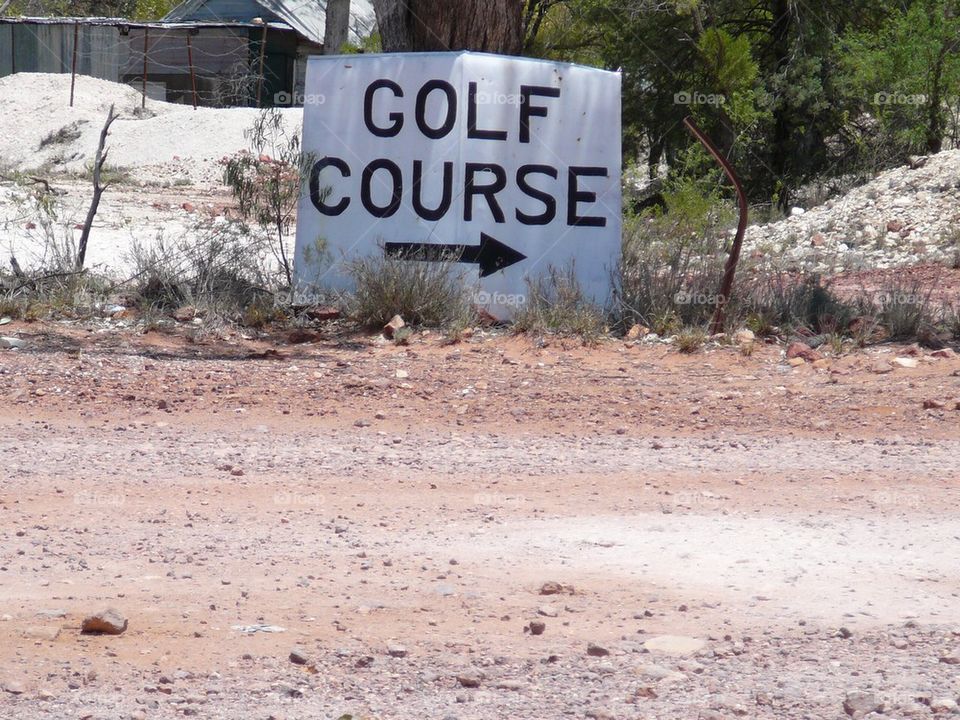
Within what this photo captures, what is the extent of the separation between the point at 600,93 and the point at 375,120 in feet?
5.72

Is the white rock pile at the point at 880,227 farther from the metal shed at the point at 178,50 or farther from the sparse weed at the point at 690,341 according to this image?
the metal shed at the point at 178,50

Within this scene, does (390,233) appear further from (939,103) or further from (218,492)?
(939,103)

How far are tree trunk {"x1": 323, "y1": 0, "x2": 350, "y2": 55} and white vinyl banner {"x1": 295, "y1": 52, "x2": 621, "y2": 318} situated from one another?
59.0ft

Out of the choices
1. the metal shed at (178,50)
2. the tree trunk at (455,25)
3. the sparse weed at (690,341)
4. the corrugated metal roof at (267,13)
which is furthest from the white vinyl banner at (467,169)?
the corrugated metal roof at (267,13)

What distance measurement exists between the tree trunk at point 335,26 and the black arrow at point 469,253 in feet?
60.5

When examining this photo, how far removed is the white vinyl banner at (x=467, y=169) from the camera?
953 centimetres

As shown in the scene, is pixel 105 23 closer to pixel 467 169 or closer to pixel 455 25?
pixel 455 25

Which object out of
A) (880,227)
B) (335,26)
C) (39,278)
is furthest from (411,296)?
(335,26)

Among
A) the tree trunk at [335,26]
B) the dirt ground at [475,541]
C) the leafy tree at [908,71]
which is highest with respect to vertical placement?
the tree trunk at [335,26]

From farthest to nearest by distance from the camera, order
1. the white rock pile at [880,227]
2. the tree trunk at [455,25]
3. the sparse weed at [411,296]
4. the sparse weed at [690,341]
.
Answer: the white rock pile at [880,227], the tree trunk at [455,25], the sparse weed at [411,296], the sparse weed at [690,341]

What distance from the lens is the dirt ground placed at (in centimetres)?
342

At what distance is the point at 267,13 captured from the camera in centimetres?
3591

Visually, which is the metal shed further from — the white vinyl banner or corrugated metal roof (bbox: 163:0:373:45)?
the white vinyl banner

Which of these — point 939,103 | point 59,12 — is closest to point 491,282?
point 939,103
